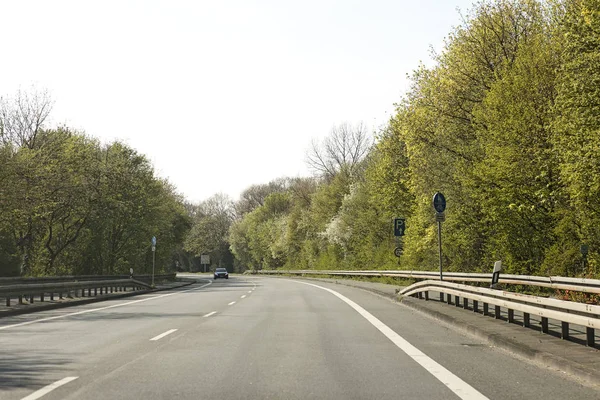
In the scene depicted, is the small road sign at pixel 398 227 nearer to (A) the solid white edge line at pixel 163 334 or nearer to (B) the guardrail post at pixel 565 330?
(A) the solid white edge line at pixel 163 334

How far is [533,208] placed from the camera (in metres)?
23.4

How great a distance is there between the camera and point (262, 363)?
27.6ft

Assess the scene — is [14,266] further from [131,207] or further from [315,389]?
[315,389]

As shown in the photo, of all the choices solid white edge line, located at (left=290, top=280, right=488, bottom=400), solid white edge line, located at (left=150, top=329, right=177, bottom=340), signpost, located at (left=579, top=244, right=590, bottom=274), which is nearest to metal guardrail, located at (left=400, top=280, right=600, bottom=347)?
solid white edge line, located at (left=290, top=280, right=488, bottom=400)

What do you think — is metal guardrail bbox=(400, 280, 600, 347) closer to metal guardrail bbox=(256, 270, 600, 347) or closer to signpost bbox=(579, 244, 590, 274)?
metal guardrail bbox=(256, 270, 600, 347)

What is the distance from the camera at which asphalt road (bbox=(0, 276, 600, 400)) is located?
657cm

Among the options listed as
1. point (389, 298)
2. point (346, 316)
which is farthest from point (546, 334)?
point (389, 298)

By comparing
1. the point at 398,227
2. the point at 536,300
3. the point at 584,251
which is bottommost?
the point at 536,300

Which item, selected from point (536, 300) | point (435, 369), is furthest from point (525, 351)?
point (435, 369)

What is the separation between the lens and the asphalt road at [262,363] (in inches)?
259

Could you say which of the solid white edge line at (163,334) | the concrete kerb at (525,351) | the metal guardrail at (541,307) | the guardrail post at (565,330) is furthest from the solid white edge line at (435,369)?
the solid white edge line at (163,334)

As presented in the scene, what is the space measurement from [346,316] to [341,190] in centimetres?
5028

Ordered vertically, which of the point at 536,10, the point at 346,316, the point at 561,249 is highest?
Result: the point at 536,10

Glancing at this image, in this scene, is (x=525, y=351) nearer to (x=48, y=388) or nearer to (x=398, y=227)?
(x=48, y=388)
